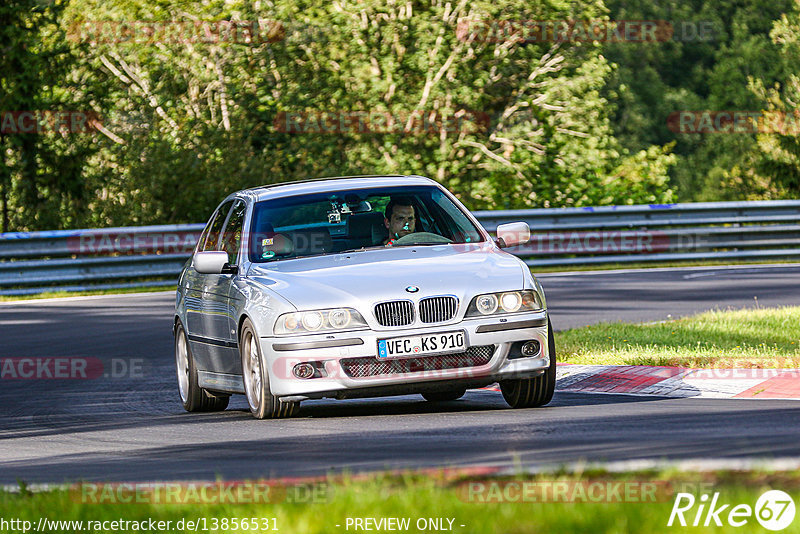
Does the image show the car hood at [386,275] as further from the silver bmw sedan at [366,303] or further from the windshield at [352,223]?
the windshield at [352,223]

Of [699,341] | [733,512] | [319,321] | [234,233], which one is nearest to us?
[733,512]

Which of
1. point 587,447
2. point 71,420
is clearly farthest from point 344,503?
point 71,420

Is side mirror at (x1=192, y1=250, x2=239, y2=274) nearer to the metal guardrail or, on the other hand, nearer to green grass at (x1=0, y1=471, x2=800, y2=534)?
green grass at (x1=0, y1=471, x2=800, y2=534)

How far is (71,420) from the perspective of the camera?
11.0m

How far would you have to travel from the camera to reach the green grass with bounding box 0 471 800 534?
206 inches

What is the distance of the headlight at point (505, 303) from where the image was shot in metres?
9.48

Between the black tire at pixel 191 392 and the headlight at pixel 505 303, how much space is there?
290 centimetres

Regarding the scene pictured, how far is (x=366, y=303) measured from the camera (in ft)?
30.8
